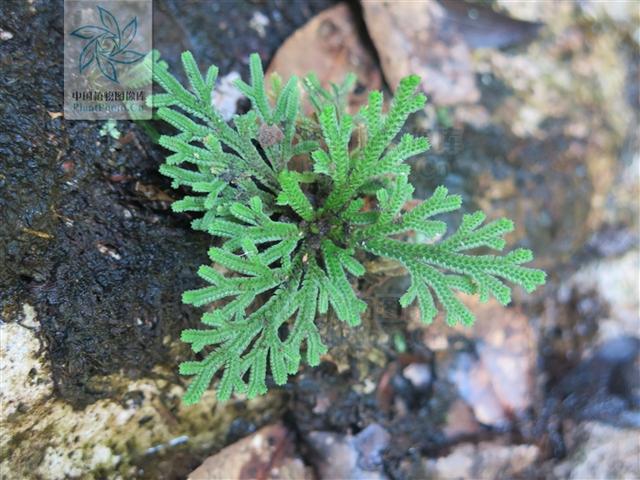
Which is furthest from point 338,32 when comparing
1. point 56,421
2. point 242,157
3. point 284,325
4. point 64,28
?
point 56,421

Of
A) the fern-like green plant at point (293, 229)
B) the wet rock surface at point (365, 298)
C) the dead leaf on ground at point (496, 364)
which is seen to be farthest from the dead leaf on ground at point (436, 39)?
the dead leaf on ground at point (496, 364)

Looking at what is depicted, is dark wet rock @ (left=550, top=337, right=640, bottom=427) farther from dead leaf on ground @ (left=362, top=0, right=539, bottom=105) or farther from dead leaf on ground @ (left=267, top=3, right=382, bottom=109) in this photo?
dead leaf on ground @ (left=267, top=3, right=382, bottom=109)

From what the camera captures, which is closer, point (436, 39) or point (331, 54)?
point (331, 54)

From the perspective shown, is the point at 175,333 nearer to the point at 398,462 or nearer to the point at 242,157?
the point at 242,157

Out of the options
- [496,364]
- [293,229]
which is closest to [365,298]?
[293,229]

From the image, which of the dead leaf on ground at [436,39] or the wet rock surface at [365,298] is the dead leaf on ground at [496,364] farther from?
the dead leaf on ground at [436,39]

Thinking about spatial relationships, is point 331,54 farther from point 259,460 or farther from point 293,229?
point 259,460
